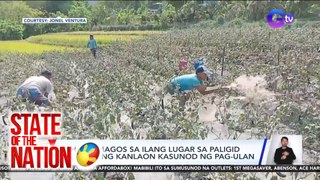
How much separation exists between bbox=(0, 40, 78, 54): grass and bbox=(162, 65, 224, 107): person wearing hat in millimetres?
1130

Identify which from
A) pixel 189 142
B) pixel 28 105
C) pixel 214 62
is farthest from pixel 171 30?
pixel 28 105

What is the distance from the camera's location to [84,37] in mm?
4738

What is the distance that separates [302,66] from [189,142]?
4.77 feet

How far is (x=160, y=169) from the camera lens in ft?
14.2

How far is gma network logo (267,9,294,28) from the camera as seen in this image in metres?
4.64

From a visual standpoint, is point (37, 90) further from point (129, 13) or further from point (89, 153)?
point (129, 13)

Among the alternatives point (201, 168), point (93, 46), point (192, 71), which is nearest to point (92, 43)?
point (93, 46)

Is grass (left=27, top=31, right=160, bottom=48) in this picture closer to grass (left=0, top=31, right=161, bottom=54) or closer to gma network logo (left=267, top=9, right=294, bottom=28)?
grass (left=0, top=31, right=161, bottom=54)

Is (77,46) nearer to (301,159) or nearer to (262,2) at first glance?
(262,2)

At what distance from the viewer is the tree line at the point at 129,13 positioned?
473 centimetres

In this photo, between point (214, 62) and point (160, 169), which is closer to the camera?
point (160, 169)

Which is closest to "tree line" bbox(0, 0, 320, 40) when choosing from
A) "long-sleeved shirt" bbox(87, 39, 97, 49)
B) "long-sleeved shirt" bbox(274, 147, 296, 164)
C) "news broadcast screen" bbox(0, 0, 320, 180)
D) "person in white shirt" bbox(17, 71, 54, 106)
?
"news broadcast screen" bbox(0, 0, 320, 180)

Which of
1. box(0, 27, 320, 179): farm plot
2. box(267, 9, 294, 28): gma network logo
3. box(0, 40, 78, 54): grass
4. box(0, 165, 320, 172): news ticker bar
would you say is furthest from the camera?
box(0, 40, 78, 54): grass

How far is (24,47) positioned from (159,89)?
1375mm
